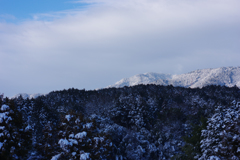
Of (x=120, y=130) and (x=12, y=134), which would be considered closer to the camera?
(x=12, y=134)

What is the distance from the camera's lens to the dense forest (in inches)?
757

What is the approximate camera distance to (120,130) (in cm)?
4509

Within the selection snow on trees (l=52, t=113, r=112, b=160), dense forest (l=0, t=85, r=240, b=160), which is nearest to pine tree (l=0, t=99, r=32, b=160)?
dense forest (l=0, t=85, r=240, b=160)

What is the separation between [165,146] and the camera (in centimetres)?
4412

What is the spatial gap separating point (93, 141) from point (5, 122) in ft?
27.5

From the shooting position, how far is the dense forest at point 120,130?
63.1 feet

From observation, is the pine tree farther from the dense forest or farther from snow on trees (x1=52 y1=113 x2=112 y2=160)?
snow on trees (x1=52 y1=113 x2=112 y2=160)

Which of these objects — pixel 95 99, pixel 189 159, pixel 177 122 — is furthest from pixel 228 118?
pixel 95 99

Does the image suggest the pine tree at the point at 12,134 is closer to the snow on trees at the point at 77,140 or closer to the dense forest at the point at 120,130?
the dense forest at the point at 120,130

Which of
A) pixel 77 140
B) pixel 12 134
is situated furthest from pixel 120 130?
pixel 12 134

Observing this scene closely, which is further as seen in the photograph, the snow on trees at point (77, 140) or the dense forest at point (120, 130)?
the snow on trees at point (77, 140)

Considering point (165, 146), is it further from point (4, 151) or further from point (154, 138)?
point (4, 151)

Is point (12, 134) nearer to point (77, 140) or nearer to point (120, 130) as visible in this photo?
point (77, 140)

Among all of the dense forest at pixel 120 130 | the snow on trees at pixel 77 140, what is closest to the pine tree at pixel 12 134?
the dense forest at pixel 120 130
